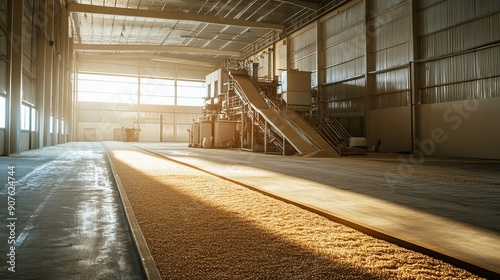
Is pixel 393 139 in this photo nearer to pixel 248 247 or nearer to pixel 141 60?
pixel 248 247

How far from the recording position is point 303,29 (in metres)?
30.0

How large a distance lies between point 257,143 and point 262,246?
1797 centimetres

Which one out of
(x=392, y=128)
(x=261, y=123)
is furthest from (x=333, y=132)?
(x=261, y=123)

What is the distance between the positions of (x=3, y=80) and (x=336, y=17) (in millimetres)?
21197

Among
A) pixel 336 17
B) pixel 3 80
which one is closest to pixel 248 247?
pixel 3 80

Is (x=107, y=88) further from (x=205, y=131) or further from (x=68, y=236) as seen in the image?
(x=68, y=236)

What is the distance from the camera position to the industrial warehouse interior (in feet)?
9.94

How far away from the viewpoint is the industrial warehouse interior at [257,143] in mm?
3029

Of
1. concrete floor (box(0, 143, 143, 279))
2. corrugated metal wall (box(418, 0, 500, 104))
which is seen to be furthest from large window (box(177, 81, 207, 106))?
concrete floor (box(0, 143, 143, 279))

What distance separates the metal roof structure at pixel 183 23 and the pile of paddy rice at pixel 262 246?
25210mm

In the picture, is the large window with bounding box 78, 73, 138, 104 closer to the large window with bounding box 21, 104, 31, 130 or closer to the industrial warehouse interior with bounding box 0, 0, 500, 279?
the industrial warehouse interior with bounding box 0, 0, 500, 279

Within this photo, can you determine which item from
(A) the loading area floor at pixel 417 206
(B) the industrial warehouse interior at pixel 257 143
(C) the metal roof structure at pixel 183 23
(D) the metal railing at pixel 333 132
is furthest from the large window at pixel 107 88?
(A) the loading area floor at pixel 417 206

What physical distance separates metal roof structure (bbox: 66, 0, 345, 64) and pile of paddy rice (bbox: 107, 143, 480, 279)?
2521cm

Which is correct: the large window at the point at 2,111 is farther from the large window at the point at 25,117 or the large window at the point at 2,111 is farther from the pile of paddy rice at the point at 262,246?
the pile of paddy rice at the point at 262,246
